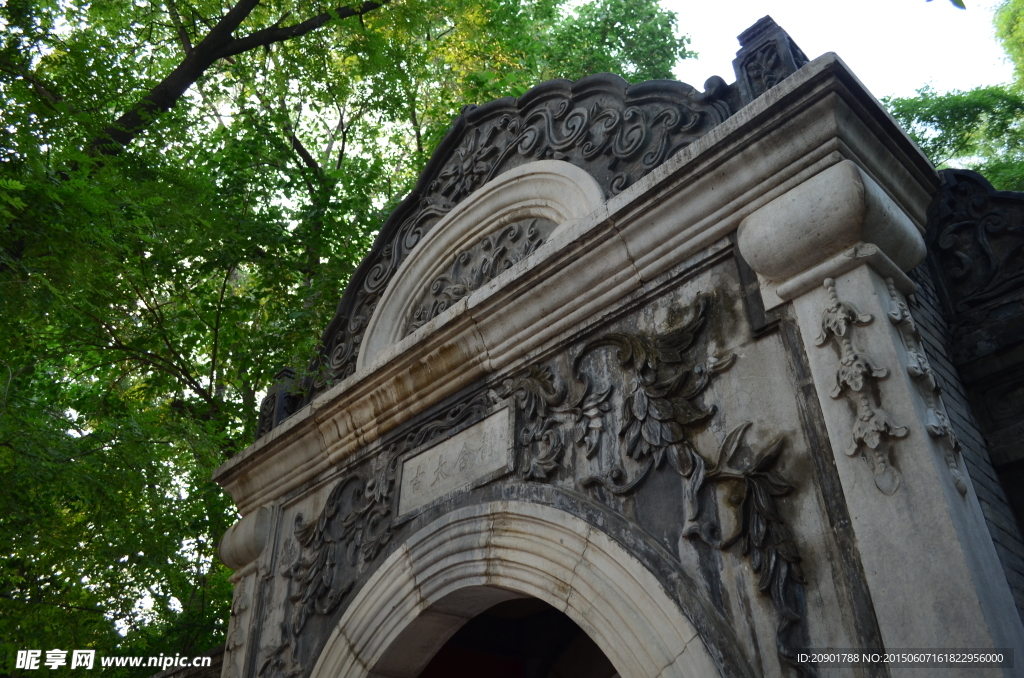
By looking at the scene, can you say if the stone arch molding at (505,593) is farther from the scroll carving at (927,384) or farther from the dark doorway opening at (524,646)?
the scroll carving at (927,384)

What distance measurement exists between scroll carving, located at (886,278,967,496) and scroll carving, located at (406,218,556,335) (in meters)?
2.10

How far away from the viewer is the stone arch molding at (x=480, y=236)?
4273 millimetres

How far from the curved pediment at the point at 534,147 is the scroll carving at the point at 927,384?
1.30m

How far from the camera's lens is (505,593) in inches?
149

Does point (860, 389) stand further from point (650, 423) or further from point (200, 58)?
point (200, 58)

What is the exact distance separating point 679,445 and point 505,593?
1267mm

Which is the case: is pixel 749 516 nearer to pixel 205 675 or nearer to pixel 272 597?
pixel 272 597

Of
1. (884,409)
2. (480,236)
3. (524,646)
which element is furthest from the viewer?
(524,646)

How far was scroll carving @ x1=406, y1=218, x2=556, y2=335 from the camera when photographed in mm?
4484

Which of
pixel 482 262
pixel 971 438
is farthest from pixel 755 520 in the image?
pixel 482 262

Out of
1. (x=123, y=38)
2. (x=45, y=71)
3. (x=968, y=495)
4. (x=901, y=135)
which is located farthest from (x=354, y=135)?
(x=968, y=495)

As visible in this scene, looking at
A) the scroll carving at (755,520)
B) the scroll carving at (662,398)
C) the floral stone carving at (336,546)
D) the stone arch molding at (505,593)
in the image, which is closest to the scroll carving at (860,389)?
the scroll carving at (755,520)

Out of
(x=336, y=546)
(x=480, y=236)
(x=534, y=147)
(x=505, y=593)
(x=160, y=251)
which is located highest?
(x=160, y=251)

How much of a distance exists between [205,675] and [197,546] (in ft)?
10.7
